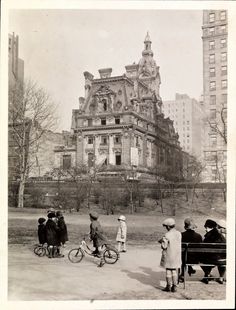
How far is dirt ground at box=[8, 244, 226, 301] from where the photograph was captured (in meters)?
5.32

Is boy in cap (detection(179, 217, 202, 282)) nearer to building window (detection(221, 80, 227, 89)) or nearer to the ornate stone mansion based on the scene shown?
the ornate stone mansion

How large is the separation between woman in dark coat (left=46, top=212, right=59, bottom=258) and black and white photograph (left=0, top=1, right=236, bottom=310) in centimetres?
1

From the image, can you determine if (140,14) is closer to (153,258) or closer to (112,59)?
(112,59)

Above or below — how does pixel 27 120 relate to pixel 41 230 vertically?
above

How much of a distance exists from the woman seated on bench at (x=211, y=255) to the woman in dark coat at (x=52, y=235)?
78.7 inches

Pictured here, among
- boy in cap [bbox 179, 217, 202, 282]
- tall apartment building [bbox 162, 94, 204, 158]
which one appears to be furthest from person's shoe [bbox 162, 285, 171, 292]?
tall apartment building [bbox 162, 94, 204, 158]

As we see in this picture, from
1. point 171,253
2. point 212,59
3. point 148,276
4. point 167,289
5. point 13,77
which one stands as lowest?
point 167,289

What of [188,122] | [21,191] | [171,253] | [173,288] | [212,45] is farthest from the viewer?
[188,122]

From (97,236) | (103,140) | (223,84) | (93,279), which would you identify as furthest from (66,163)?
(223,84)

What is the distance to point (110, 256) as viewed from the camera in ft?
18.5

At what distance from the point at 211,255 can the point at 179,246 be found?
0.50 meters

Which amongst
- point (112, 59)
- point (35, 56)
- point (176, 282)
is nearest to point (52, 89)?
point (35, 56)

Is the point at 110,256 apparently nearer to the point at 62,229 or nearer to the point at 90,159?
the point at 62,229

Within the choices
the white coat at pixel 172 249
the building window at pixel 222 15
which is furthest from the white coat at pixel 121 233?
the building window at pixel 222 15
